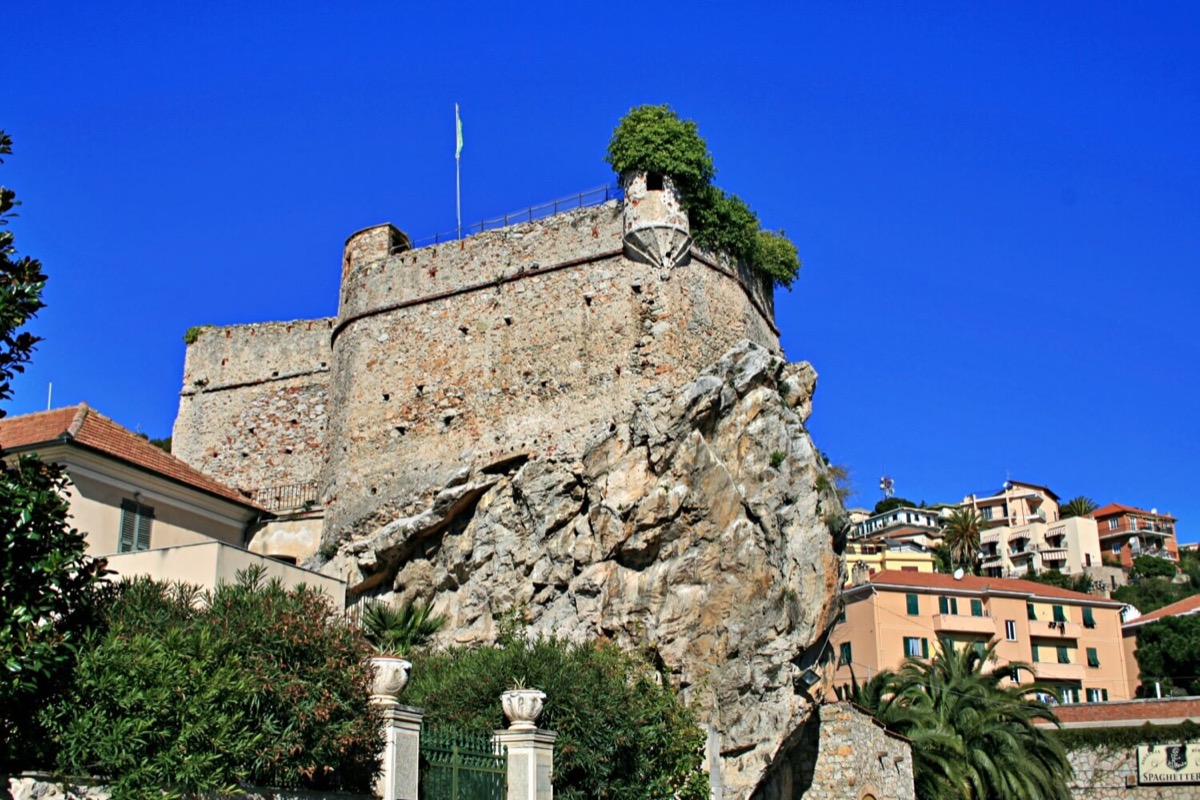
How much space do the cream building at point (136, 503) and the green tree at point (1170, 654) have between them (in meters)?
45.5

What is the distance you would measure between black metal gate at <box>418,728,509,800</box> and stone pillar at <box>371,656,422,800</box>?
1.15 feet

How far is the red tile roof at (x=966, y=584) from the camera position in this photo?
178ft

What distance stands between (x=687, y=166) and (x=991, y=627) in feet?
110

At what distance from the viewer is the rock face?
2648 centimetres

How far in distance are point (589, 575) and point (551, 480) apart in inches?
95.8

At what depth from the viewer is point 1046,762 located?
3409 centimetres

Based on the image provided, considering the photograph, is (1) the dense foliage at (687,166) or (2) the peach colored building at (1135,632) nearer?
(1) the dense foliage at (687,166)

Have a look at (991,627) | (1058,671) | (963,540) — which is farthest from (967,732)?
(963,540)

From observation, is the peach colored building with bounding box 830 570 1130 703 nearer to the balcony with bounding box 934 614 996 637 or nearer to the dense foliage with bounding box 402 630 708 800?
the balcony with bounding box 934 614 996 637

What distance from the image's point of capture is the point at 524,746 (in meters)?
16.0

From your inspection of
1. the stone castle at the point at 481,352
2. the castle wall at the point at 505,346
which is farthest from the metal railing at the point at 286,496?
the castle wall at the point at 505,346

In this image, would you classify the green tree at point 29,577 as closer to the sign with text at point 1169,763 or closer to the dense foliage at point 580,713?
the dense foliage at point 580,713

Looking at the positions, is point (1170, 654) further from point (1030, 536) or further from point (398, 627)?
point (398, 627)

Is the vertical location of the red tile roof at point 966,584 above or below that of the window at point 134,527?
above
